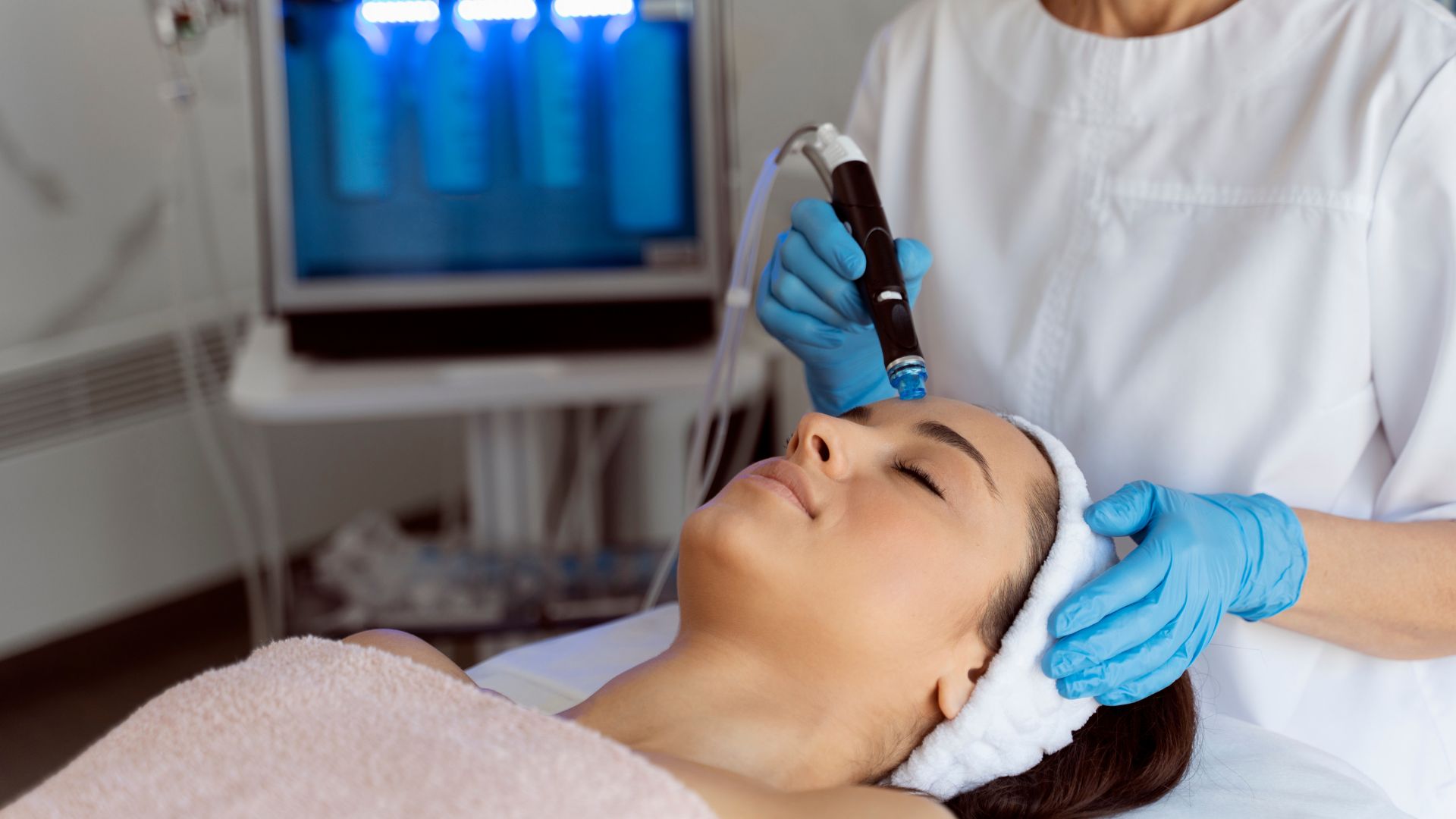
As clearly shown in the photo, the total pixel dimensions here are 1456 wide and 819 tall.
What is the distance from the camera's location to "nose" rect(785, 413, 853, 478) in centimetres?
105

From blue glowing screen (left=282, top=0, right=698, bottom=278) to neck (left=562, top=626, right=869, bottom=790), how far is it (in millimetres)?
1109

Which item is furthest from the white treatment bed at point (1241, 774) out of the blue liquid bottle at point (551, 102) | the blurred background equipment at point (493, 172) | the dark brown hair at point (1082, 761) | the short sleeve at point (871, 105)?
the blue liquid bottle at point (551, 102)

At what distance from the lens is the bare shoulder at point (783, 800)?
833mm

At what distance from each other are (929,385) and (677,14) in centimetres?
85

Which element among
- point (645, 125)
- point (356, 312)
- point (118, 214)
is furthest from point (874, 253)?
point (118, 214)

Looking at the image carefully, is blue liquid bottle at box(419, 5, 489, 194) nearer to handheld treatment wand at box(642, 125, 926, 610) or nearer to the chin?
handheld treatment wand at box(642, 125, 926, 610)

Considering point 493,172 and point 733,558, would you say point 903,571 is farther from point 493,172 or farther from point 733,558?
point 493,172

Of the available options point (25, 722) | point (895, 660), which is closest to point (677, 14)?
point (895, 660)

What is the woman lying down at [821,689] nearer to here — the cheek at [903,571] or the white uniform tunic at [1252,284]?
the cheek at [903,571]

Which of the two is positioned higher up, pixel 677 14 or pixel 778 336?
pixel 677 14

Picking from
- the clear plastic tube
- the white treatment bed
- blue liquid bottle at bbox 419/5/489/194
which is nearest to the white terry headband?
the white treatment bed

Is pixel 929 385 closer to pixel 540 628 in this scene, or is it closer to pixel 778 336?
pixel 778 336

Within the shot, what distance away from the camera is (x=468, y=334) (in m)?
2.04

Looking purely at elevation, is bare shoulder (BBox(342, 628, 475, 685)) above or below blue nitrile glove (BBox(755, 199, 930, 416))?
below
